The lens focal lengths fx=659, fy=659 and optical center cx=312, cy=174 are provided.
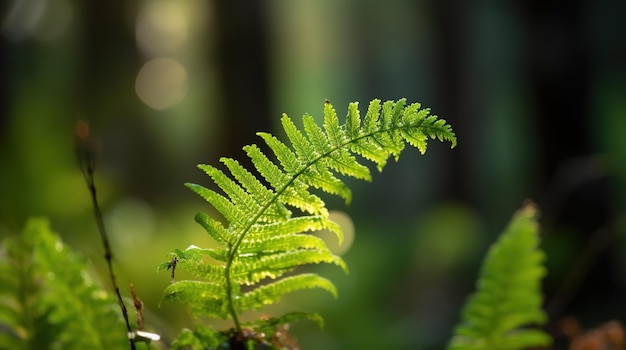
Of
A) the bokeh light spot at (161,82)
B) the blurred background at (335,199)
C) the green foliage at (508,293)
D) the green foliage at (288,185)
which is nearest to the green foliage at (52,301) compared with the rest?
the blurred background at (335,199)

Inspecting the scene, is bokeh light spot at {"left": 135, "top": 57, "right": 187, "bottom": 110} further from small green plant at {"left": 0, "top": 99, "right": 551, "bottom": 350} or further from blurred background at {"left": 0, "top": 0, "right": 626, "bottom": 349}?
small green plant at {"left": 0, "top": 99, "right": 551, "bottom": 350}

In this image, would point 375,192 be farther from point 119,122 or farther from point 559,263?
point 559,263

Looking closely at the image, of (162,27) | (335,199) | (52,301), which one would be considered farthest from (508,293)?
(162,27)

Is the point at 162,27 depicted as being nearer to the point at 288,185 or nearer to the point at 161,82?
the point at 161,82

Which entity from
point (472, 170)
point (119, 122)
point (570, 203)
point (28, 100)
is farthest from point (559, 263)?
point (119, 122)

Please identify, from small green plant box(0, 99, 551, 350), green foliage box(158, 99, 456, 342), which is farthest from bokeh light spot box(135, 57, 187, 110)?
green foliage box(158, 99, 456, 342)
